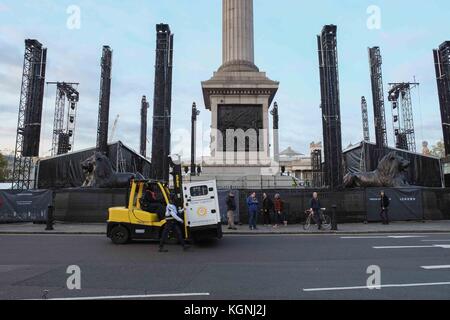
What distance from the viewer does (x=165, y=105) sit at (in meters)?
27.2

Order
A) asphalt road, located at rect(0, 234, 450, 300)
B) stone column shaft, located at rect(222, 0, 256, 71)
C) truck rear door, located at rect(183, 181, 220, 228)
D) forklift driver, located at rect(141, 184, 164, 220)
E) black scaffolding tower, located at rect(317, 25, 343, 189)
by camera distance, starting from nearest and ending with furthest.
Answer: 1. asphalt road, located at rect(0, 234, 450, 300)
2. truck rear door, located at rect(183, 181, 220, 228)
3. forklift driver, located at rect(141, 184, 164, 220)
4. black scaffolding tower, located at rect(317, 25, 343, 189)
5. stone column shaft, located at rect(222, 0, 256, 71)

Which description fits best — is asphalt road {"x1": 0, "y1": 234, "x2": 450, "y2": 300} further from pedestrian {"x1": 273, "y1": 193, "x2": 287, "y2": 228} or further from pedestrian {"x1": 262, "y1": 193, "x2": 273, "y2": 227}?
pedestrian {"x1": 262, "y1": 193, "x2": 273, "y2": 227}

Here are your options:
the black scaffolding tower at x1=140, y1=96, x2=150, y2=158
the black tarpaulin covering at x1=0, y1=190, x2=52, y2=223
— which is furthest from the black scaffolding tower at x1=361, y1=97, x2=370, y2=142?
the black tarpaulin covering at x1=0, y1=190, x2=52, y2=223

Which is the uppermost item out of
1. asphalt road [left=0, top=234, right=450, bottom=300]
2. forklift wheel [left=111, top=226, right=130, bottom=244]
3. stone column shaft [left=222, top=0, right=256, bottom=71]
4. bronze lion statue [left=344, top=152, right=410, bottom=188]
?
stone column shaft [left=222, top=0, right=256, bottom=71]

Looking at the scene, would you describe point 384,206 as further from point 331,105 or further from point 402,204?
point 331,105

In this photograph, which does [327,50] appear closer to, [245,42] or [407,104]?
[245,42]

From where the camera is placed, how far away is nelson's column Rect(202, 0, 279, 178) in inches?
1209

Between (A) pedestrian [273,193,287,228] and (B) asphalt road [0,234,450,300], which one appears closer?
(B) asphalt road [0,234,450,300]

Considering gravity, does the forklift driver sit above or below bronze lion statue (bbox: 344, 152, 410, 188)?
below

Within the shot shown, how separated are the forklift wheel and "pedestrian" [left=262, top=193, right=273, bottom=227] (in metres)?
9.11

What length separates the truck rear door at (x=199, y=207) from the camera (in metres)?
13.3

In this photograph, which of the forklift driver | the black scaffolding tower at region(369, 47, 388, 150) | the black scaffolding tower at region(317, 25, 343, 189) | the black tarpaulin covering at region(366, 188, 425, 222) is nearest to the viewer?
the forklift driver

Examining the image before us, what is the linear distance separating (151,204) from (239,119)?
1858cm

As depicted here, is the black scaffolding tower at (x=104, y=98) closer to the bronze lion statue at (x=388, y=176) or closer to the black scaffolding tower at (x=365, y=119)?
the bronze lion statue at (x=388, y=176)
